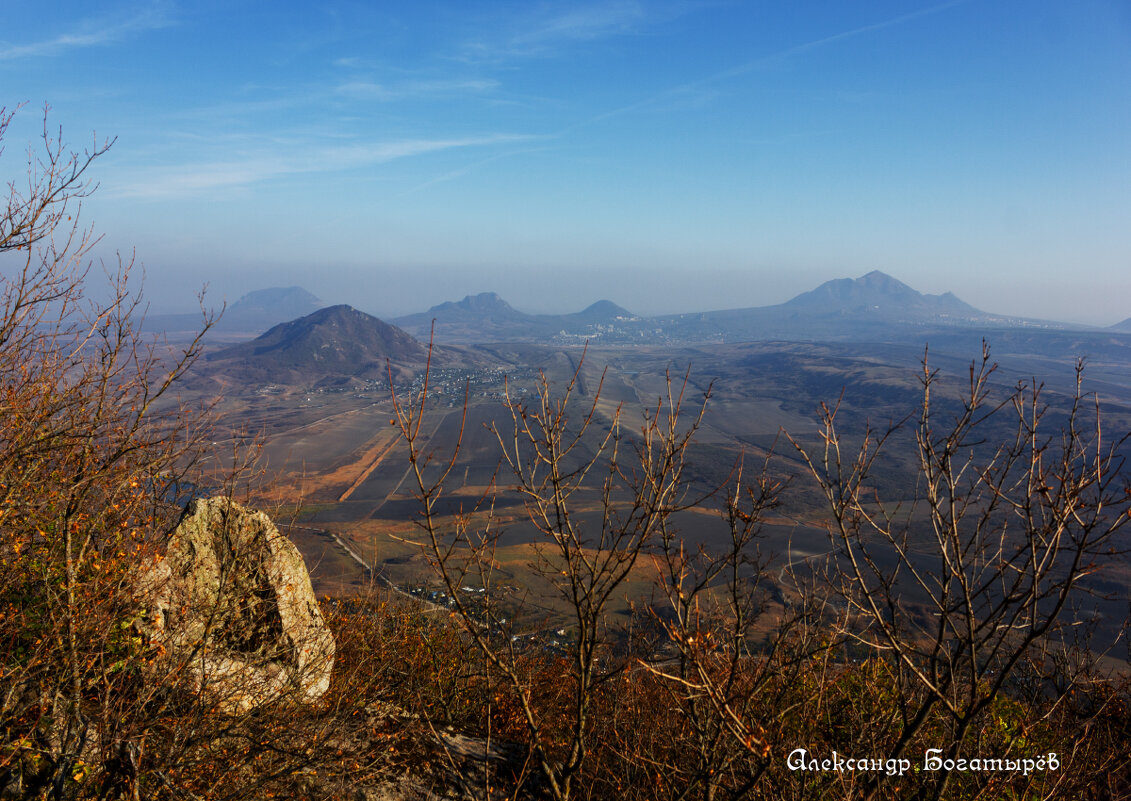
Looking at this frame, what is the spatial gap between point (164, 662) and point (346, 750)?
6.42 ft

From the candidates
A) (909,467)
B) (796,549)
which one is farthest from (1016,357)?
(796,549)

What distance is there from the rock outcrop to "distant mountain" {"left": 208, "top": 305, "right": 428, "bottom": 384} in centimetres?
10262

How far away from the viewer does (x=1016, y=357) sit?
151m

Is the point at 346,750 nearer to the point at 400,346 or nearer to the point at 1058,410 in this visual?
the point at 1058,410

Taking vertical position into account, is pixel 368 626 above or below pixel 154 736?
below

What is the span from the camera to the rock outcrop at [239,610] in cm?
607

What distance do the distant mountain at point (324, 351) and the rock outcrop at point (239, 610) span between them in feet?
337

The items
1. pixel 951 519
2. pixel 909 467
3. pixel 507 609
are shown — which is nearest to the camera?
pixel 951 519

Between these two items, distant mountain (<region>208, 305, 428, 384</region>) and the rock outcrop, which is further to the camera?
distant mountain (<region>208, 305, 428, 384</region>)

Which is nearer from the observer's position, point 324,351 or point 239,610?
point 239,610

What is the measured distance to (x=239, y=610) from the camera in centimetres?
722

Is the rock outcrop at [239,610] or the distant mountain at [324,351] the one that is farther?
the distant mountain at [324,351]

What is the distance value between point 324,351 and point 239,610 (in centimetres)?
12898

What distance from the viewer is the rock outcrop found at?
607 centimetres
